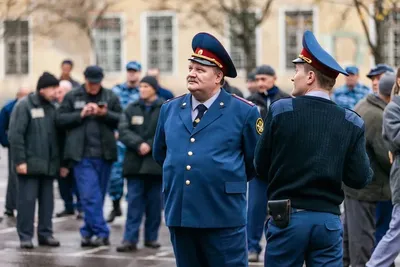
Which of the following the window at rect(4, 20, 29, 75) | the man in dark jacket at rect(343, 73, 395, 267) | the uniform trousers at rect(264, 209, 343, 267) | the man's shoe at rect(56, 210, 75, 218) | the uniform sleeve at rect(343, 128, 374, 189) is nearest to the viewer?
the uniform trousers at rect(264, 209, 343, 267)

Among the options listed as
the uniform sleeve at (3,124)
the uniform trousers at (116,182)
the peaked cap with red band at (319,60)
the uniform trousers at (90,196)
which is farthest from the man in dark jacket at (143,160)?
the peaked cap with red band at (319,60)

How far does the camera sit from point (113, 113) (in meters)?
14.0

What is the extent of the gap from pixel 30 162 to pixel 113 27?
29.4 m

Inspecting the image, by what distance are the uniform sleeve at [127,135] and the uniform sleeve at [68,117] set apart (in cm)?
49

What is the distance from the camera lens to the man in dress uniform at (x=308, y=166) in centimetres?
746

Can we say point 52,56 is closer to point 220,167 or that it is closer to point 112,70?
point 112,70

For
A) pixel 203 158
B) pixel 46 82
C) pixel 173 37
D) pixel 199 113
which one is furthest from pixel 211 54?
pixel 173 37

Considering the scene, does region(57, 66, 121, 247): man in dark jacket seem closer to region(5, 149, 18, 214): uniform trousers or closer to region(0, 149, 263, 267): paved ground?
region(0, 149, 263, 267): paved ground

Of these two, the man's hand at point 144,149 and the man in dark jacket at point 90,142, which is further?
the man in dark jacket at point 90,142

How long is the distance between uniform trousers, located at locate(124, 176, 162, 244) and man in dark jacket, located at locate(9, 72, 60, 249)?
3.07ft

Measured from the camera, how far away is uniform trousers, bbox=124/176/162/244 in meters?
13.6

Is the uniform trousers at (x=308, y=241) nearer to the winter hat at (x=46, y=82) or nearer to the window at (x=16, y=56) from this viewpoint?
the winter hat at (x=46, y=82)

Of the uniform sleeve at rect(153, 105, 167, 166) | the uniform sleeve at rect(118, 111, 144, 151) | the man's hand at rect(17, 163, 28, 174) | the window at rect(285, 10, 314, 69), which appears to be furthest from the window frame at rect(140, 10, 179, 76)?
the uniform sleeve at rect(153, 105, 167, 166)

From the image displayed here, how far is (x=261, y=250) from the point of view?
42.8ft
